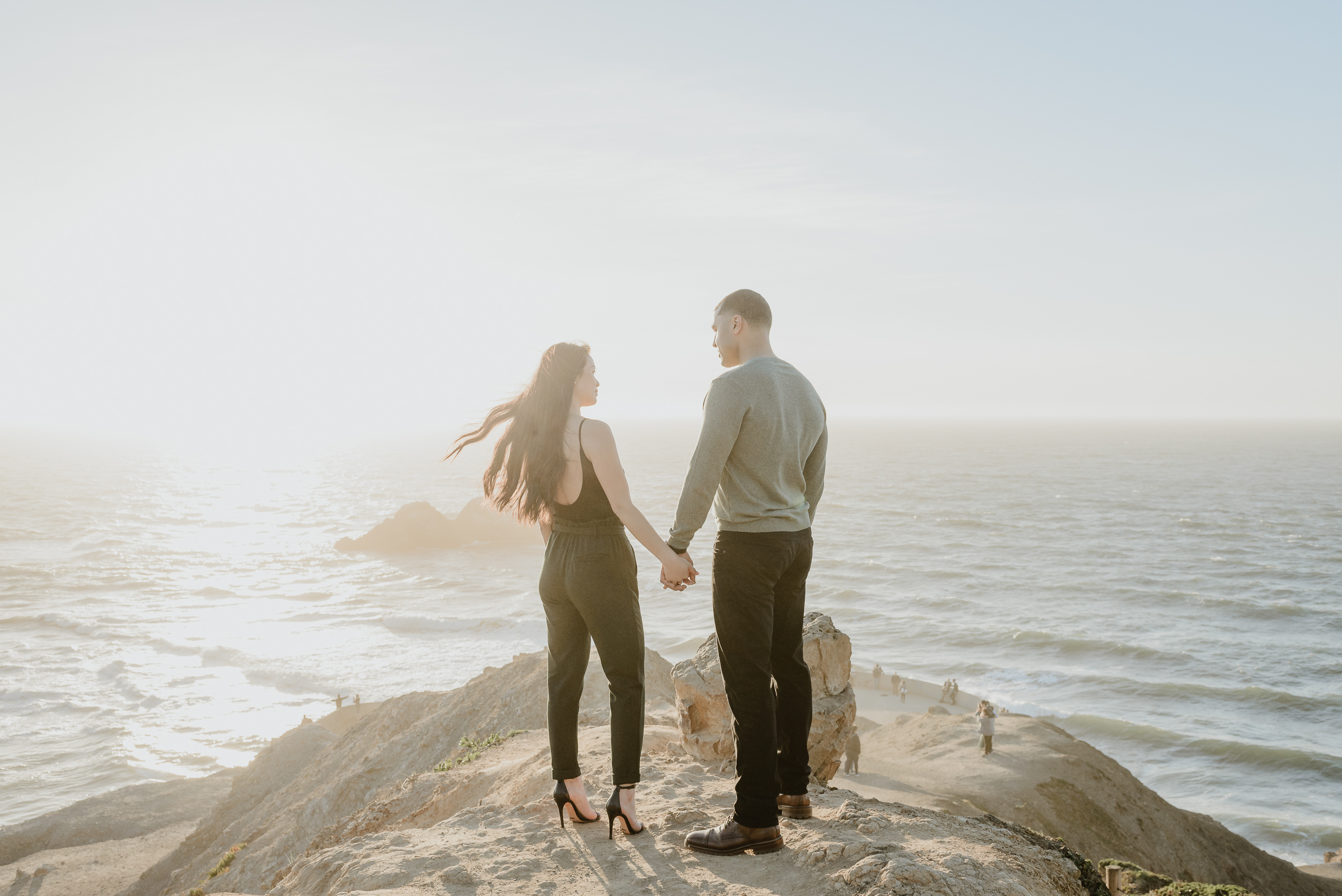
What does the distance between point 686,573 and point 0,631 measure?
40.8m

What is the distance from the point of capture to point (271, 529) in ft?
217

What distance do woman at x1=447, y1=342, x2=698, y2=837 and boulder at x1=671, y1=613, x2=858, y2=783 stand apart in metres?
2.12

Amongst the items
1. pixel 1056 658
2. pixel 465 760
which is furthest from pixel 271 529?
pixel 465 760

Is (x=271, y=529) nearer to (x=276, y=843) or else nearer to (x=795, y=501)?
(x=276, y=843)

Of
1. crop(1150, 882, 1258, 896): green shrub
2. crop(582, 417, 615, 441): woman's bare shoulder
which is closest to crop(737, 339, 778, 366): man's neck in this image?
crop(582, 417, 615, 441): woman's bare shoulder

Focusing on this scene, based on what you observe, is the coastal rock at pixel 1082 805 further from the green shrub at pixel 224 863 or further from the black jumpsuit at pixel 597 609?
the black jumpsuit at pixel 597 609

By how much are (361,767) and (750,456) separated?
1001 centimetres

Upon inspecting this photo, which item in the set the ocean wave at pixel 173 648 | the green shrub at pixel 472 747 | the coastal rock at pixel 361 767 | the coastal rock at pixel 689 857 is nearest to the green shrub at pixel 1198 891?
the coastal rock at pixel 361 767

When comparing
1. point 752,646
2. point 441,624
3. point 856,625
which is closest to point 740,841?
point 752,646

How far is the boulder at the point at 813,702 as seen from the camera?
633 cm

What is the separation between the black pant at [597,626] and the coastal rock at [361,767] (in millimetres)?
4976

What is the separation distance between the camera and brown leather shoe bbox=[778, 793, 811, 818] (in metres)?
4.23

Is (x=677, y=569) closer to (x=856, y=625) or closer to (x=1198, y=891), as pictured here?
(x=1198, y=891)

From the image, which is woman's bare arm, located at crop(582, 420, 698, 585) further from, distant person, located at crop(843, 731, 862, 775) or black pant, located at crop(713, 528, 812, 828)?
distant person, located at crop(843, 731, 862, 775)
